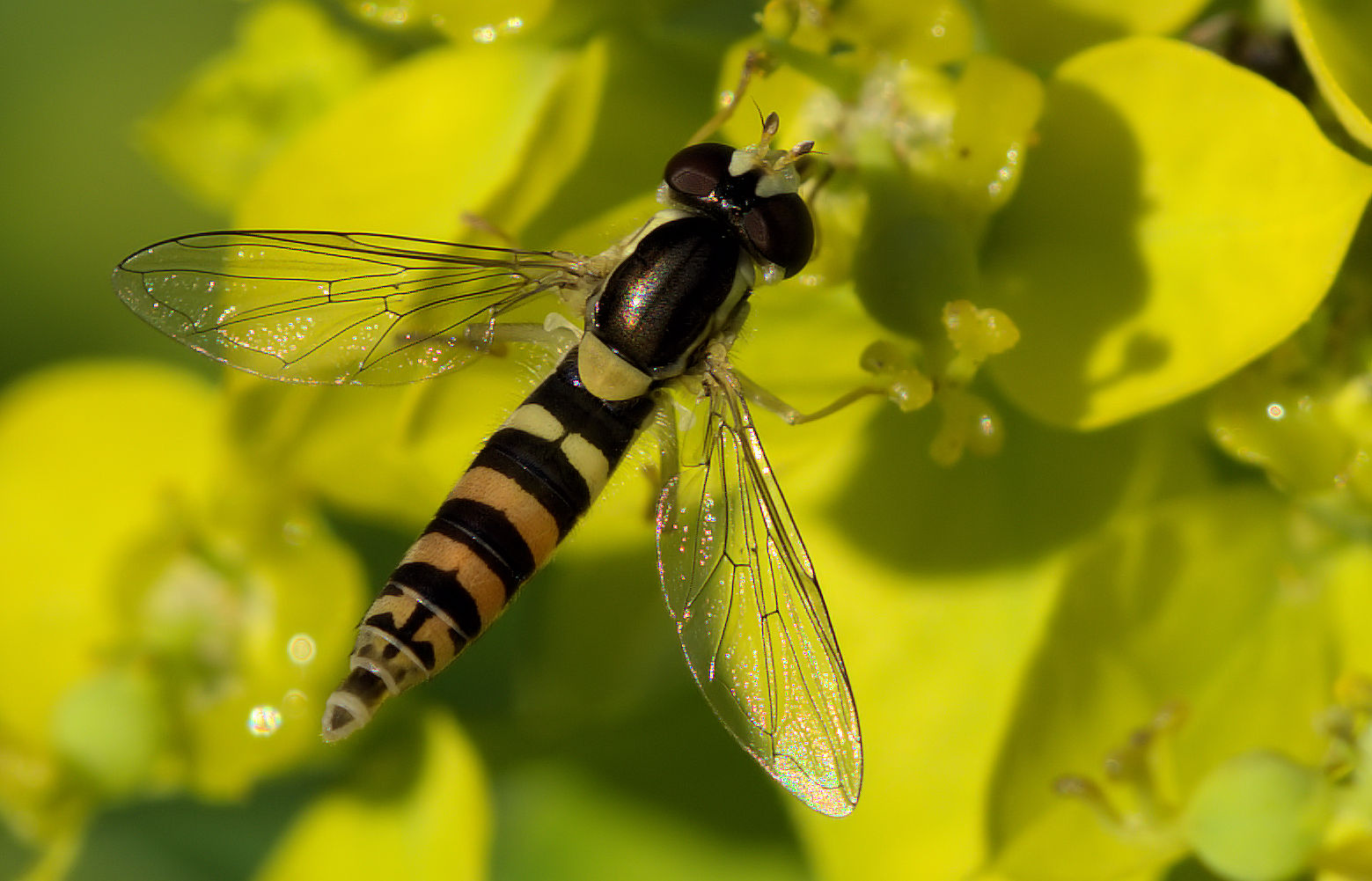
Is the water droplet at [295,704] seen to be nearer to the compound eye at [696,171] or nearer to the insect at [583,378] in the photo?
the insect at [583,378]

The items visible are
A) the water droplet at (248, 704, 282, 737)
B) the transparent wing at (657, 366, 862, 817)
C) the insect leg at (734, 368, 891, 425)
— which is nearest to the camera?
the transparent wing at (657, 366, 862, 817)

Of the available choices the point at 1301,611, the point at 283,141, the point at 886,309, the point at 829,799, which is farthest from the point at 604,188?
the point at 1301,611

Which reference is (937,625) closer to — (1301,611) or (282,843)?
(1301,611)

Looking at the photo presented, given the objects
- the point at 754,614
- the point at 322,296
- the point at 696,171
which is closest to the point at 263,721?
the point at 322,296

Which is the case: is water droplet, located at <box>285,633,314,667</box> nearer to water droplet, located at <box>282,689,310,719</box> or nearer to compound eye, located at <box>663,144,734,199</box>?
water droplet, located at <box>282,689,310,719</box>

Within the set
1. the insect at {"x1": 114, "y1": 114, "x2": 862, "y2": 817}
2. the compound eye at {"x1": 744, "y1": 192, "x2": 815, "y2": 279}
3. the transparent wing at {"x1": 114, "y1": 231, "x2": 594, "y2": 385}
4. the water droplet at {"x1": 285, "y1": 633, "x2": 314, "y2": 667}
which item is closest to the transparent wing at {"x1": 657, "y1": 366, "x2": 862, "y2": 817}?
the insect at {"x1": 114, "y1": 114, "x2": 862, "y2": 817}

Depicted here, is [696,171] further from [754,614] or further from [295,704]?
[295,704]
